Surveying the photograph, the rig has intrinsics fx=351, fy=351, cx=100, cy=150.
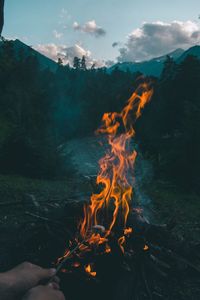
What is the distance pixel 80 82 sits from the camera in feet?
240

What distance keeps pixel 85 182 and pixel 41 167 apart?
2271 mm

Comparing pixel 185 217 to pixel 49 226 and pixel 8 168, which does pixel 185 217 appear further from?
pixel 8 168

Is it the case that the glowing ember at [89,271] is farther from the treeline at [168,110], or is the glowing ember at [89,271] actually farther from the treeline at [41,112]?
the treeline at [168,110]

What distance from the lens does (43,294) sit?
460 cm

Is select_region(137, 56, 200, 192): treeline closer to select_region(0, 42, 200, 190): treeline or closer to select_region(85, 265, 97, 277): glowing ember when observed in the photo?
select_region(0, 42, 200, 190): treeline

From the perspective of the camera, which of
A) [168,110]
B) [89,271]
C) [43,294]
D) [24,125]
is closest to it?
[43,294]

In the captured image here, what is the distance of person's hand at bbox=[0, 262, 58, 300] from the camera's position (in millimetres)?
4691

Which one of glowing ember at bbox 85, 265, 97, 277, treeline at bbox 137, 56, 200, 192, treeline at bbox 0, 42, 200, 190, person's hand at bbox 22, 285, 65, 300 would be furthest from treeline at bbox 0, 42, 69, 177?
person's hand at bbox 22, 285, 65, 300

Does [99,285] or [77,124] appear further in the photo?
[77,124]

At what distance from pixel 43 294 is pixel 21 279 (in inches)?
21.6

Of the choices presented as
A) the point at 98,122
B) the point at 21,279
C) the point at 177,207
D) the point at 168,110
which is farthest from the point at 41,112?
the point at 21,279

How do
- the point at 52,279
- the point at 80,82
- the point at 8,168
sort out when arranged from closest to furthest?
the point at 52,279 → the point at 8,168 → the point at 80,82

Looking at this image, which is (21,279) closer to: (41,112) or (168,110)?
(168,110)

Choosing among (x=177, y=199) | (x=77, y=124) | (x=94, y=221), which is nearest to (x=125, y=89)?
(x=77, y=124)
